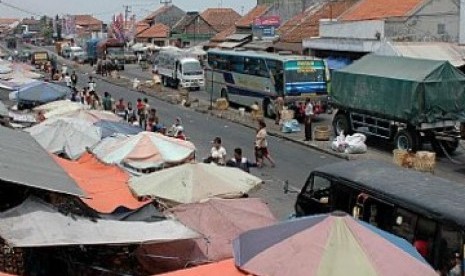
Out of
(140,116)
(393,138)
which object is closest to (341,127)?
(393,138)

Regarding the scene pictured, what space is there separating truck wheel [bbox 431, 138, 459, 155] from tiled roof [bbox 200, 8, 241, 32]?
5682 cm

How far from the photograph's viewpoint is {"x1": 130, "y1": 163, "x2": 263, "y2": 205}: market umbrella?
488 inches

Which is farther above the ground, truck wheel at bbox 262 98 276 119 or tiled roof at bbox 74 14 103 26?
tiled roof at bbox 74 14 103 26

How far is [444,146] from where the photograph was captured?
2223cm

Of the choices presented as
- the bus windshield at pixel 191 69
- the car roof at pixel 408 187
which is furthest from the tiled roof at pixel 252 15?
the car roof at pixel 408 187

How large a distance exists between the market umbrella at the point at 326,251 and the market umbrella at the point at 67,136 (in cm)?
1009

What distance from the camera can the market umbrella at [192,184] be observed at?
40.7ft

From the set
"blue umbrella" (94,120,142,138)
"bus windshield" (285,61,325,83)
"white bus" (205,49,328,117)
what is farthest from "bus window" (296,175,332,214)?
"bus windshield" (285,61,325,83)

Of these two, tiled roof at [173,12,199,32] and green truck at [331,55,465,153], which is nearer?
green truck at [331,55,465,153]

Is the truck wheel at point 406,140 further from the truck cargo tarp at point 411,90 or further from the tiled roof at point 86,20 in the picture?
the tiled roof at point 86,20

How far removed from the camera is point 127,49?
6994cm

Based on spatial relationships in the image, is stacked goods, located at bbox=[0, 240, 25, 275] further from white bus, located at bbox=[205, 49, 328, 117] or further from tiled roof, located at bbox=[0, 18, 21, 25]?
tiled roof, located at bbox=[0, 18, 21, 25]

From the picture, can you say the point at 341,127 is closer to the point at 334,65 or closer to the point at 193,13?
the point at 334,65

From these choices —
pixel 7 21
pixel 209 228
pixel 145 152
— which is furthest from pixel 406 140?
pixel 7 21
